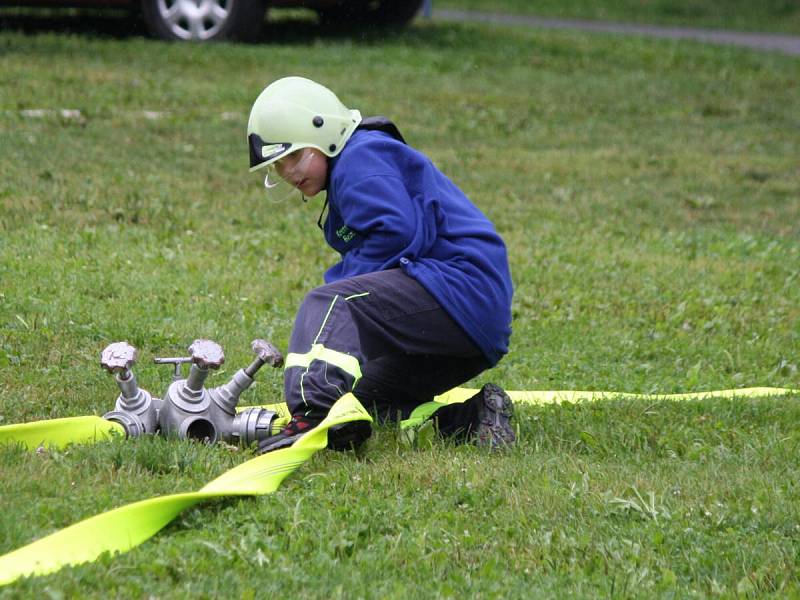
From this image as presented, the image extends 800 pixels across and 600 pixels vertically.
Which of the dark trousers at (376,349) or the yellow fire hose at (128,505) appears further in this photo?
the dark trousers at (376,349)

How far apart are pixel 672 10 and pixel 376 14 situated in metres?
8.63

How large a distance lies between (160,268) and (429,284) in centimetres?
296

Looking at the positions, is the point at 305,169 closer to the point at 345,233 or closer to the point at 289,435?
the point at 345,233

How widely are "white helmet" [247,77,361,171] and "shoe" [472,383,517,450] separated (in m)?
1.05

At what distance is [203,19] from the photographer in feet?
44.2

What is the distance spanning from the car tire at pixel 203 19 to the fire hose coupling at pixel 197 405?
9.46 m

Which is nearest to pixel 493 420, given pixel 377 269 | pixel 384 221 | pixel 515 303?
pixel 377 269

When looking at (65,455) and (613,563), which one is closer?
(613,563)

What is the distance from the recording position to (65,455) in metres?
4.08

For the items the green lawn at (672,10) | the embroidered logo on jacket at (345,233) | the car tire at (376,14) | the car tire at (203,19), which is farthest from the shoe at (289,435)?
the green lawn at (672,10)

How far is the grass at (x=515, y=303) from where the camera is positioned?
355 centimetres

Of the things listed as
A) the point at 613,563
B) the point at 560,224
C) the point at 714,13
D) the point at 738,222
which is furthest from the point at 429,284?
the point at 714,13

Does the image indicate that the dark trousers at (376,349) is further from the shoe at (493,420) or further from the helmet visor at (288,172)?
the helmet visor at (288,172)

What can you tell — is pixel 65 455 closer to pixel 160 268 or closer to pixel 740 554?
pixel 740 554
